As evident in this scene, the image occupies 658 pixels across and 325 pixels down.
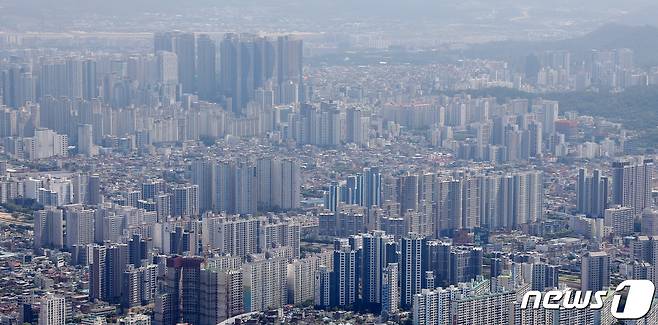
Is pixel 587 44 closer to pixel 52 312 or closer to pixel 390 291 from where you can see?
pixel 390 291

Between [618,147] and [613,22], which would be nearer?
[618,147]

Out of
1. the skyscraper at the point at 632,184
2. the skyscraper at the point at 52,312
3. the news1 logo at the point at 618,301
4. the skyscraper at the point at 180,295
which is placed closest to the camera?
the news1 logo at the point at 618,301

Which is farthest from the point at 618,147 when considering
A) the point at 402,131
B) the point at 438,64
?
the point at 438,64

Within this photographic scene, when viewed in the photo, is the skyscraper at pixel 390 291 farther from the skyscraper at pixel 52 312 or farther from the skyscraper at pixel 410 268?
the skyscraper at pixel 52 312

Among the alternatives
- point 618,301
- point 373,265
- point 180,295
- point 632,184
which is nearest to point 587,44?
point 632,184

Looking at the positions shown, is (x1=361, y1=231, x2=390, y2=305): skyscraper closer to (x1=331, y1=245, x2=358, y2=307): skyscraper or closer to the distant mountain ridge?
(x1=331, y1=245, x2=358, y2=307): skyscraper

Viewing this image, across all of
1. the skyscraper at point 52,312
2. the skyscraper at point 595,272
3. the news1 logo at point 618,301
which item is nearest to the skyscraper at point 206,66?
the skyscraper at point 595,272

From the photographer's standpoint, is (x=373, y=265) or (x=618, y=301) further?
(x=373, y=265)

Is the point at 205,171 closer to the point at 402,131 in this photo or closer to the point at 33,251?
the point at 33,251

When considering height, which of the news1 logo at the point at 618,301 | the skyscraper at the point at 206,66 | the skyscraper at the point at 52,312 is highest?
A: the skyscraper at the point at 206,66
